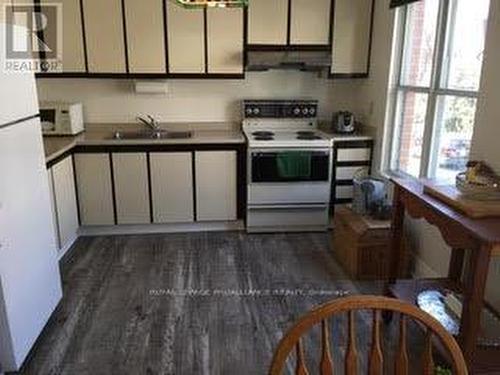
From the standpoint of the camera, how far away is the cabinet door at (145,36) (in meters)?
3.70

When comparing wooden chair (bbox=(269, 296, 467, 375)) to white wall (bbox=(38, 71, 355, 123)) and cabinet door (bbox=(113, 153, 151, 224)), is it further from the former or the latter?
white wall (bbox=(38, 71, 355, 123))

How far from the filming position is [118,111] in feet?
14.0

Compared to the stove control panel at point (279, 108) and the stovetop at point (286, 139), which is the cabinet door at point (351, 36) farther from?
the stovetop at point (286, 139)

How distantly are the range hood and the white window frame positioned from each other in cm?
64

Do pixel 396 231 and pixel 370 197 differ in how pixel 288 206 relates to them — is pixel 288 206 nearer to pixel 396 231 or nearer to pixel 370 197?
pixel 370 197

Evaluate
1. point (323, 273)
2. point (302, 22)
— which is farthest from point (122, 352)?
point (302, 22)

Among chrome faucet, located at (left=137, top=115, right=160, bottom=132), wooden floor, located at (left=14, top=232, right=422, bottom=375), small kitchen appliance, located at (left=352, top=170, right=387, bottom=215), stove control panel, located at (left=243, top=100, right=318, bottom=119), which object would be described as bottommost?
wooden floor, located at (left=14, top=232, right=422, bottom=375)

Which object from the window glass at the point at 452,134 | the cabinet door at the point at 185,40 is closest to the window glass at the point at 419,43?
the window glass at the point at 452,134

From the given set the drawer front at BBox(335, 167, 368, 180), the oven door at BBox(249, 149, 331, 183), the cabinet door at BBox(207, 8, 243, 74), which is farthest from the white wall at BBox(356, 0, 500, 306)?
the cabinet door at BBox(207, 8, 243, 74)

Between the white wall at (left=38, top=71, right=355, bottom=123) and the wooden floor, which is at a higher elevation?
the white wall at (left=38, top=71, right=355, bottom=123)

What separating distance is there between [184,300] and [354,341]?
6.67 feet

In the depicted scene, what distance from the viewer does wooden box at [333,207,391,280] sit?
312cm

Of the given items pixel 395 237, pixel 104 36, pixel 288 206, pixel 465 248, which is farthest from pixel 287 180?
pixel 465 248

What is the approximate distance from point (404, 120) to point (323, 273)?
1.44m
